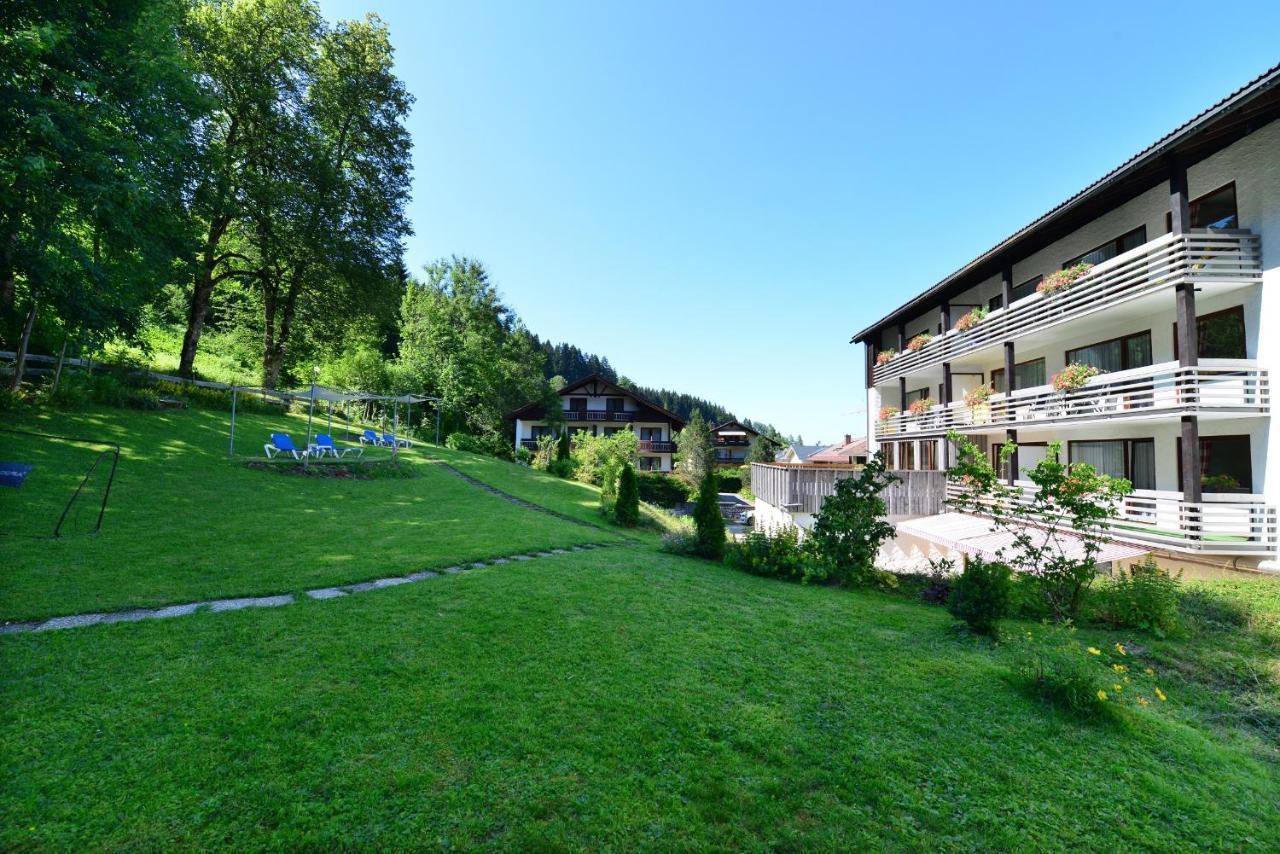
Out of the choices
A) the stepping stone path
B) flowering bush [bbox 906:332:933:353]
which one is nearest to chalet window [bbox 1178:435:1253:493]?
flowering bush [bbox 906:332:933:353]

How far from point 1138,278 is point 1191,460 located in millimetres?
4076

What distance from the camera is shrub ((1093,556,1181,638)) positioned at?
6.63 meters

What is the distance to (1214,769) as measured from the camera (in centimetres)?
358

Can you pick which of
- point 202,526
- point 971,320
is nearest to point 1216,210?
point 971,320

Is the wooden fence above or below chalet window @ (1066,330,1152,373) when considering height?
below

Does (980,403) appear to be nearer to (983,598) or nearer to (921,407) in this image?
(921,407)

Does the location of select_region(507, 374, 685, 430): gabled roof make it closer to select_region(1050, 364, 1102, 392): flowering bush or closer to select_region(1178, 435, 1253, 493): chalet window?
select_region(1050, 364, 1102, 392): flowering bush

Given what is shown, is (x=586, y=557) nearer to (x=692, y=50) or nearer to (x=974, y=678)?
(x=974, y=678)

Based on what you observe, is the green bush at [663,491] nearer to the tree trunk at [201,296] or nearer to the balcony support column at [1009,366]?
the balcony support column at [1009,366]

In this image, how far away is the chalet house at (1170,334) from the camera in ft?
30.9

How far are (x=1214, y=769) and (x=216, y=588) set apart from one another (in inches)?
385

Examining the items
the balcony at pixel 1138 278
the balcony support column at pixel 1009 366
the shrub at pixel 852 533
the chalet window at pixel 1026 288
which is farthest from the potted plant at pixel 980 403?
→ the shrub at pixel 852 533

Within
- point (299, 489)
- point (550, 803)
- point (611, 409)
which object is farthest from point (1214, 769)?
point (611, 409)

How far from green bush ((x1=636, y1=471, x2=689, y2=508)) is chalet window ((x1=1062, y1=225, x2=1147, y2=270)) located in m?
23.3
